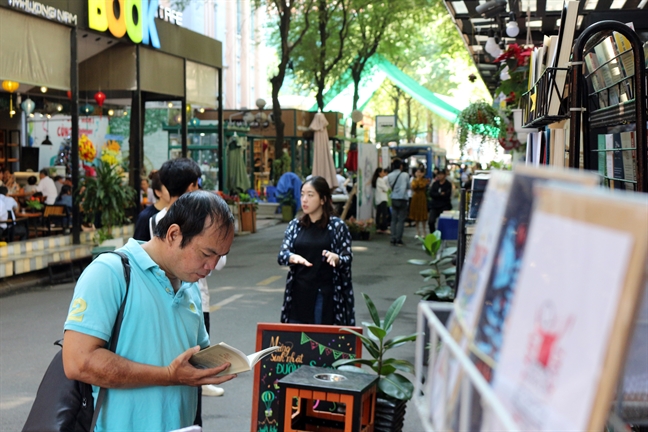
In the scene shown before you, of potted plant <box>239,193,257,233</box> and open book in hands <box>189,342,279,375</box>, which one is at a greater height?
open book in hands <box>189,342,279,375</box>

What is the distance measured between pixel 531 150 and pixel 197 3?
35906mm

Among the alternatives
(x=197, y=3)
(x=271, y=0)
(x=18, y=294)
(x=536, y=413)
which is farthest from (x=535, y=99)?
(x=197, y=3)

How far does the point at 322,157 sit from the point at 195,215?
20.1 m

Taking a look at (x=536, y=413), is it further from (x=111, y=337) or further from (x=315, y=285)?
(x=315, y=285)

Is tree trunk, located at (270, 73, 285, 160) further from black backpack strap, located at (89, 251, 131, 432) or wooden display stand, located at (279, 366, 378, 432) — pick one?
black backpack strap, located at (89, 251, 131, 432)

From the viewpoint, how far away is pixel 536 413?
0.70m

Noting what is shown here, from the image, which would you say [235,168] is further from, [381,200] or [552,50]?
Answer: [552,50]

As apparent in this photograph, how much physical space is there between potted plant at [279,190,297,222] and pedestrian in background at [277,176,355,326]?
1750cm

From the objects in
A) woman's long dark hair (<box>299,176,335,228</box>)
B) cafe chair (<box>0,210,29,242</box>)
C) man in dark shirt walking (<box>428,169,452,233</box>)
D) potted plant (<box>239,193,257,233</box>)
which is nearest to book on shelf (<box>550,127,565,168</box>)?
woman's long dark hair (<box>299,176,335,228</box>)

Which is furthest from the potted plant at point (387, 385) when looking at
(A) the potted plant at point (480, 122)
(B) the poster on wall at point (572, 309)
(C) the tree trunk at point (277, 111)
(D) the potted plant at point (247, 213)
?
(C) the tree trunk at point (277, 111)

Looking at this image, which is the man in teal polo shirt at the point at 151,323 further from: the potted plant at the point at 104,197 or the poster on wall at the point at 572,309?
the potted plant at the point at 104,197

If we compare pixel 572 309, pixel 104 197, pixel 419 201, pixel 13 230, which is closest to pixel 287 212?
pixel 419 201

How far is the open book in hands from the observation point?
2496mm

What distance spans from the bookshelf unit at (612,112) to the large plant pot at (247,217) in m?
17.4
